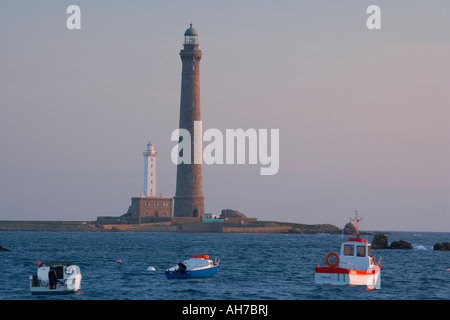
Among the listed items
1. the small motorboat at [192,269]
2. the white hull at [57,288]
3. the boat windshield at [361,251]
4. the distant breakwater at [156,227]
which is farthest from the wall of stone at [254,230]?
the white hull at [57,288]

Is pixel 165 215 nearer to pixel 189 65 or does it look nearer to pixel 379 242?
pixel 189 65

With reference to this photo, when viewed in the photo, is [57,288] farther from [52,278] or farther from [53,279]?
[52,278]

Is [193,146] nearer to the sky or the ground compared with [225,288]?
nearer to the sky

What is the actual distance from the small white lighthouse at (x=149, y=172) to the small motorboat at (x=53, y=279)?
117 metres

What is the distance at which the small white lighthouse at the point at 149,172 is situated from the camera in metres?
166

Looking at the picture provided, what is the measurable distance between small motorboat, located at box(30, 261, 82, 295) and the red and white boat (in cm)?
1632

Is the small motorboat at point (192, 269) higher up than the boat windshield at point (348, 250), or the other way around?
the boat windshield at point (348, 250)

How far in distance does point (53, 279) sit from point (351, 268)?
64.4 feet

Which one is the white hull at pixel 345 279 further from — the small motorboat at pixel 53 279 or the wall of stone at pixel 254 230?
the wall of stone at pixel 254 230

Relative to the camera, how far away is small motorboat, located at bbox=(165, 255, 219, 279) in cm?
5962

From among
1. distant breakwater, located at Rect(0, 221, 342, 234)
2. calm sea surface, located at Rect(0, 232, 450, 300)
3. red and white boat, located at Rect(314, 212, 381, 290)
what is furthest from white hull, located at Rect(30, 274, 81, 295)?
distant breakwater, located at Rect(0, 221, 342, 234)
